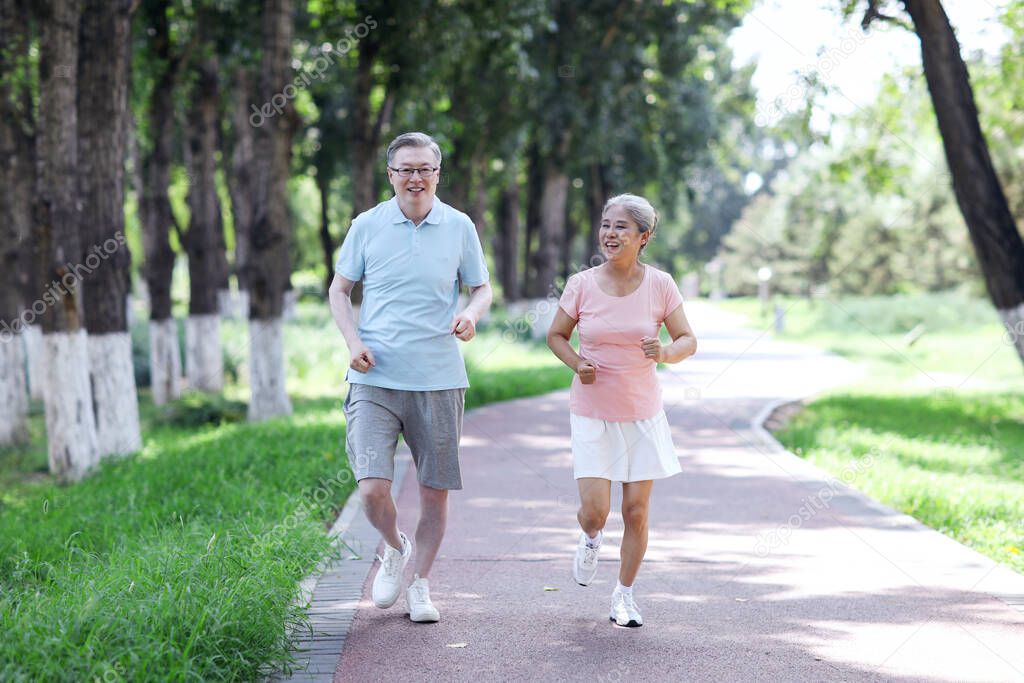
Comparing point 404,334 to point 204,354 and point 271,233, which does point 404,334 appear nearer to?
point 271,233

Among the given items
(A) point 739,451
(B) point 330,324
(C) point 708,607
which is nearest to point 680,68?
(B) point 330,324

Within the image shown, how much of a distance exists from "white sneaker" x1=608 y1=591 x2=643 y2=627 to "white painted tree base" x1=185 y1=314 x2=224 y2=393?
1405 cm

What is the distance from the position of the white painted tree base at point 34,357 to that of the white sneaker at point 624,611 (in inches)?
560

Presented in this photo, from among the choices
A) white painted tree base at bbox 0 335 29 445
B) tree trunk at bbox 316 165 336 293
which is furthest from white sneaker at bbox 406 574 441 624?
tree trunk at bbox 316 165 336 293

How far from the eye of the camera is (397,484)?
9.08 metres

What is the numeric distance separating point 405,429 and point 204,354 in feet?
46.2

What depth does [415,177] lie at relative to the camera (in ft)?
16.3

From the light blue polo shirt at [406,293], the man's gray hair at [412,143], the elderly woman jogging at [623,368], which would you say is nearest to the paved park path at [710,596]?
the elderly woman jogging at [623,368]

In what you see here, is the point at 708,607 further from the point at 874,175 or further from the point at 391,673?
the point at 874,175

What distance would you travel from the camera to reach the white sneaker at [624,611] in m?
5.09

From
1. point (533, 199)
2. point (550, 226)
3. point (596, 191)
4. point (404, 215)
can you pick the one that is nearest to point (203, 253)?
point (550, 226)

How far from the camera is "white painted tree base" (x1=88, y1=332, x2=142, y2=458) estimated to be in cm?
1103

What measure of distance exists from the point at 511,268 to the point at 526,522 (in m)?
26.9

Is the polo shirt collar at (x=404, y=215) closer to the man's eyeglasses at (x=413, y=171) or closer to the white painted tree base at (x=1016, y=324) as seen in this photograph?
the man's eyeglasses at (x=413, y=171)
